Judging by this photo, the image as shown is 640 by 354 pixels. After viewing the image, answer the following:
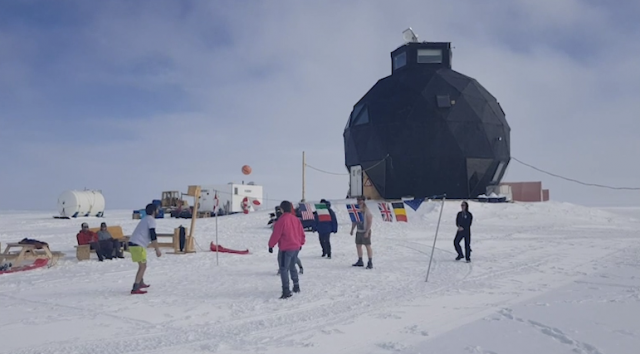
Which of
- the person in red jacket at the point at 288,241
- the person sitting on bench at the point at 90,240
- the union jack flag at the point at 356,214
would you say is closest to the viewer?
the person in red jacket at the point at 288,241

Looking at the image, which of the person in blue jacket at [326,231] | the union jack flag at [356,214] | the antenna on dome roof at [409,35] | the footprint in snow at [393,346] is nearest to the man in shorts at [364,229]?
the union jack flag at [356,214]

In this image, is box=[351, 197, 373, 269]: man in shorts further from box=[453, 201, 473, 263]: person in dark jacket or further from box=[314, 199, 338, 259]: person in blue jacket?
box=[453, 201, 473, 263]: person in dark jacket

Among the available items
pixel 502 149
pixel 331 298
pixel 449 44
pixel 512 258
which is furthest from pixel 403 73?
pixel 331 298

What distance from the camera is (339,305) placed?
665cm

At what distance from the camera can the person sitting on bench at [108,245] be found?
12.5 meters

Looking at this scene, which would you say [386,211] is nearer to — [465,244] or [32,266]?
[465,244]

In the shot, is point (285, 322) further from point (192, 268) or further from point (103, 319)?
point (192, 268)

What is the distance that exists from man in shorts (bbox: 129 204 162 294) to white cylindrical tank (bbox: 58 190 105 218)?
30336mm

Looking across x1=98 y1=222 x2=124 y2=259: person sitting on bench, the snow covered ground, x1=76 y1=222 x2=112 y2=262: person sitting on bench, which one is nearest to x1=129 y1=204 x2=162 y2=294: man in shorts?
the snow covered ground

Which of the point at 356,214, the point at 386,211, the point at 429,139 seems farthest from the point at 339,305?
the point at 429,139

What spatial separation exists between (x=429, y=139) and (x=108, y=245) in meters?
18.9

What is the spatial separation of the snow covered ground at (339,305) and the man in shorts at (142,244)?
0.36 metres

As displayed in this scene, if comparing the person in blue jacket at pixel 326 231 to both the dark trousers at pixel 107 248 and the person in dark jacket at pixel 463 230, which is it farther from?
the dark trousers at pixel 107 248

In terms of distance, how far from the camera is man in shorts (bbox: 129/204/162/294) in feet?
25.5
